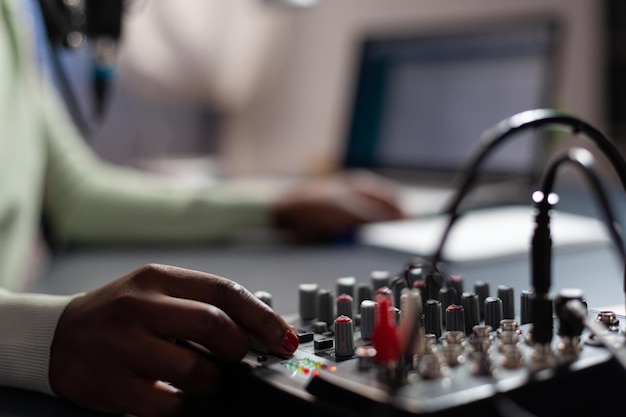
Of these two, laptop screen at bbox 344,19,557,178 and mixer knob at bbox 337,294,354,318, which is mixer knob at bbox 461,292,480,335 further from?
laptop screen at bbox 344,19,557,178

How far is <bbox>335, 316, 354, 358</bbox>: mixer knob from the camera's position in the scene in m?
0.39

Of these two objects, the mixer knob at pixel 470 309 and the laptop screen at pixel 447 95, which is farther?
the laptop screen at pixel 447 95

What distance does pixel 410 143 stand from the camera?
1.68 meters

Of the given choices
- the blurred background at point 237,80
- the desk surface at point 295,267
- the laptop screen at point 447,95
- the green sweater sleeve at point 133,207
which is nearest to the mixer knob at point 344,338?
the desk surface at point 295,267

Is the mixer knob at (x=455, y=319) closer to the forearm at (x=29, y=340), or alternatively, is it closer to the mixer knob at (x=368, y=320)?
the mixer knob at (x=368, y=320)

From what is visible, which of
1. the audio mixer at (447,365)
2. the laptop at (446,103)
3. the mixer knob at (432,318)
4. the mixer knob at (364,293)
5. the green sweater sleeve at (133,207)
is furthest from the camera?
the laptop at (446,103)

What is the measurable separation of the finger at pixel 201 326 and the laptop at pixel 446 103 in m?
0.83

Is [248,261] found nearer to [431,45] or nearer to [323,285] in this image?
[323,285]

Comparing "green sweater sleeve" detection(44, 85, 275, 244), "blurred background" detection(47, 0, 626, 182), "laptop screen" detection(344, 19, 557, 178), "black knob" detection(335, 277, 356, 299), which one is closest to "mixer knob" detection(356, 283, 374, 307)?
"black knob" detection(335, 277, 356, 299)

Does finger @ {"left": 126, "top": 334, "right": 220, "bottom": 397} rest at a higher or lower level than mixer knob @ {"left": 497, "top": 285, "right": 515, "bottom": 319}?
lower

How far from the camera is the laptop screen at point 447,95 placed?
4.60 feet

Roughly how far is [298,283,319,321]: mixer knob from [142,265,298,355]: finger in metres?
0.08

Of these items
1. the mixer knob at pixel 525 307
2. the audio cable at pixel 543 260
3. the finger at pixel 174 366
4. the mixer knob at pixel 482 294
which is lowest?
the finger at pixel 174 366

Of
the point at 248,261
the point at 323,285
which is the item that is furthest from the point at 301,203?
the point at 323,285
